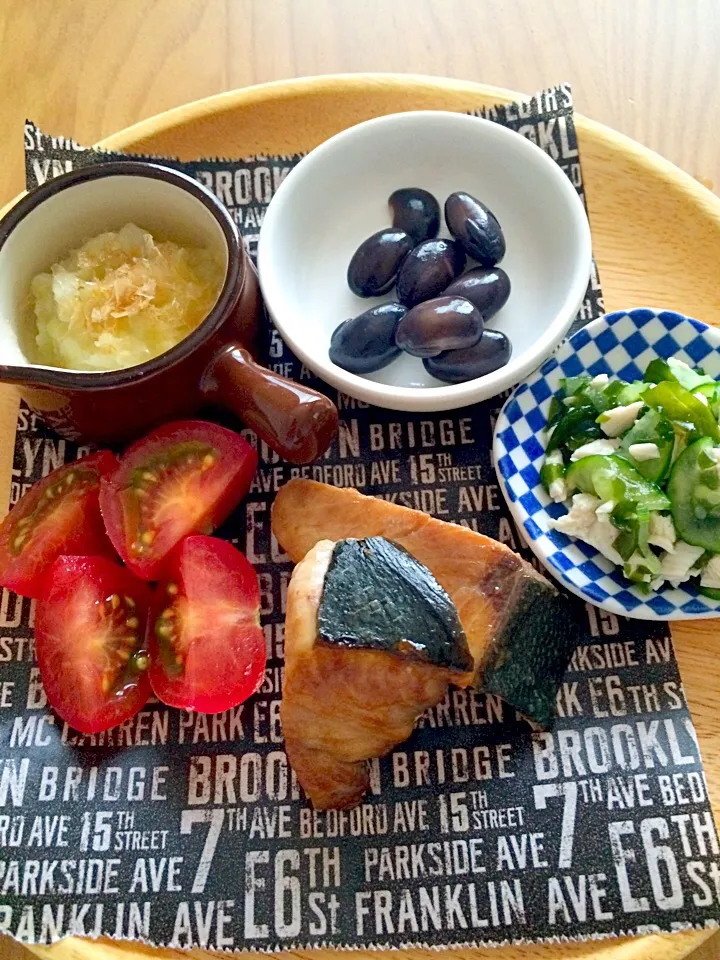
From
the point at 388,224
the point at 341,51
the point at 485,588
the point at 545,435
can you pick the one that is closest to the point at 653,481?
the point at 545,435

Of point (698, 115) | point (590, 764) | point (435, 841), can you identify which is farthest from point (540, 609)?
point (698, 115)

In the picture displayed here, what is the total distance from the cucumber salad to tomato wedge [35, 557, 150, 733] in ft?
2.11

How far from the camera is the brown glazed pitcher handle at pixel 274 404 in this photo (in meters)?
1.13

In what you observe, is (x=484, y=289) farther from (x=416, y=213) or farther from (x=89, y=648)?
(x=89, y=648)

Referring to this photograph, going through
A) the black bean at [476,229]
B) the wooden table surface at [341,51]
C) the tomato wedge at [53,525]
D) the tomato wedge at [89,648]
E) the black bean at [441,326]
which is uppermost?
the wooden table surface at [341,51]

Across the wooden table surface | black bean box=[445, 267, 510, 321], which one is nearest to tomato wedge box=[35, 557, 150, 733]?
black bean box=[445, 267, 510, 321]

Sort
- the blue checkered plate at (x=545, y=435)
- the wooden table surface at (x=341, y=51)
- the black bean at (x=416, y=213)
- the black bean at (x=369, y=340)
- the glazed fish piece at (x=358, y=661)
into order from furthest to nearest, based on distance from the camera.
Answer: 1. the wooden table surface at (x=341, y=51)
2. the black bean at (x=416, y=213)
3. the black bean at (x=369, y=340)
4. the blue checkered plate at (x=545, y=435)
5. the glazed fish piece at (x=358, y=661)

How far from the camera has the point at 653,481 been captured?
3.90ft

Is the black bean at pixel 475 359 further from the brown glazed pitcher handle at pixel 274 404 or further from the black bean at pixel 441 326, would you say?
the brown glazed pitcher handle at pixel 274 404

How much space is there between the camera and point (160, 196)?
1.28m

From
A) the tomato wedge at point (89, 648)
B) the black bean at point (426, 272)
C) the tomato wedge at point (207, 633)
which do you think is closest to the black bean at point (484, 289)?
the black bean at point (426, 272)

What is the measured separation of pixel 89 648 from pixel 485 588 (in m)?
0.56

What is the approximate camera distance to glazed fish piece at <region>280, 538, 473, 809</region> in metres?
1.05

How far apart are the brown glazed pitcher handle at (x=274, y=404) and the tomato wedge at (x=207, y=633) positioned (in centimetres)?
18
